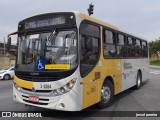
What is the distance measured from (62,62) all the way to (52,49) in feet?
1.57

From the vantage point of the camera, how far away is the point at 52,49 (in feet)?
21.2

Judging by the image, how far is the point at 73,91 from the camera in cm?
614

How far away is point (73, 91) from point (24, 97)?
5.35 ft

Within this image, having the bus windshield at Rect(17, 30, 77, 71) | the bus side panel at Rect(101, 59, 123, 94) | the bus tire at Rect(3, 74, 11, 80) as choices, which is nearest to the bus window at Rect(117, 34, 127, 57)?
the bus side panel at Rect(101, 59, 123, 94)

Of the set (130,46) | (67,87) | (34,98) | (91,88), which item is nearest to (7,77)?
(130,46)

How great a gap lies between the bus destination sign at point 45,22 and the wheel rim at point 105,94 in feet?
8.78

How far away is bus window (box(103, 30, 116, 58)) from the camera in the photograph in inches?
314

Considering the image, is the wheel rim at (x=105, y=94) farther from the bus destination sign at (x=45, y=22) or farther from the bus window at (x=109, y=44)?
the bus destination sign at (x=45, y=22)

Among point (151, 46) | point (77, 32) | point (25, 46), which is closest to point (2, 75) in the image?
point (25, 46)

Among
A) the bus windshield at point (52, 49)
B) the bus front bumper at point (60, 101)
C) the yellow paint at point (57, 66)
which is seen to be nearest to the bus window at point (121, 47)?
the bus windshield at point (52, 49)

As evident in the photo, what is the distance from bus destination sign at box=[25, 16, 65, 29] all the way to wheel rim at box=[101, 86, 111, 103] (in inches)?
105

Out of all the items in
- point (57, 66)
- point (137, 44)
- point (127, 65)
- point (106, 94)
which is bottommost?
point (106, 94)

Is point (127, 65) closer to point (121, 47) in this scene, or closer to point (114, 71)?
point (121, 47)

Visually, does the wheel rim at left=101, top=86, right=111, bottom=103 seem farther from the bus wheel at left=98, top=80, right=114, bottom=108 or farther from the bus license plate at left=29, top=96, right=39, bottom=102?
the bus license plate at left=29, top=96, right=39, bottom=102
